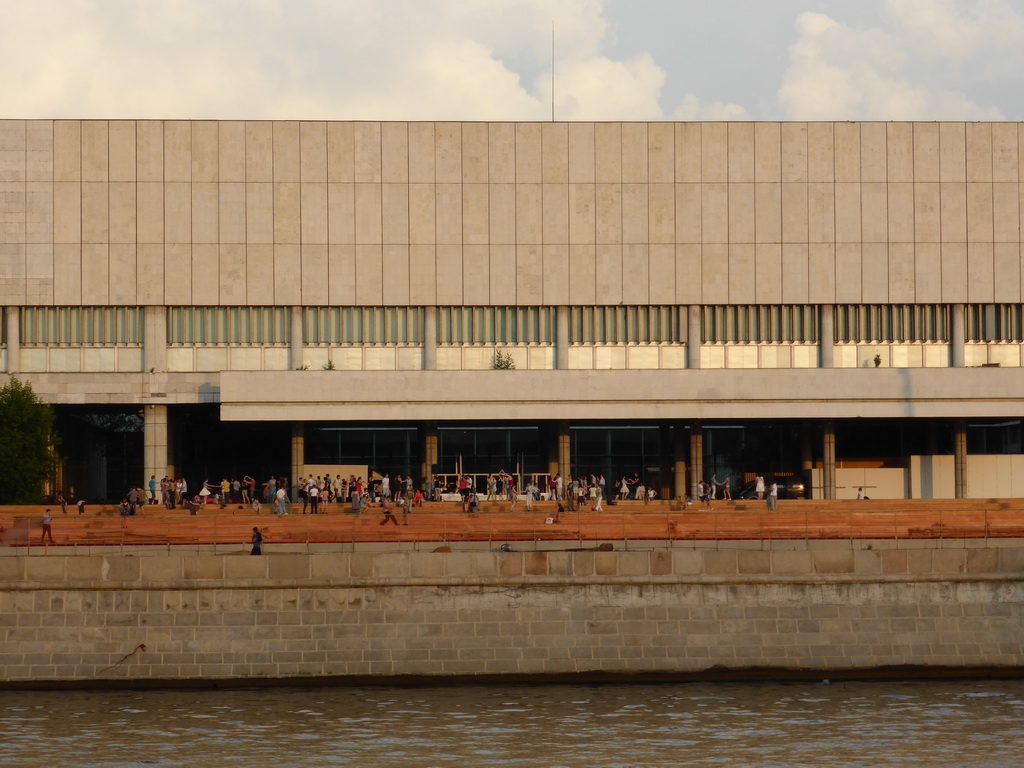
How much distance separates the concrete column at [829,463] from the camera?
72.1 metres

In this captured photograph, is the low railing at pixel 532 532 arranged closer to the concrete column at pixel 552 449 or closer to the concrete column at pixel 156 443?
the concrete column at pixel 156 443

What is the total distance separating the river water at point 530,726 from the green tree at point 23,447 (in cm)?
3219

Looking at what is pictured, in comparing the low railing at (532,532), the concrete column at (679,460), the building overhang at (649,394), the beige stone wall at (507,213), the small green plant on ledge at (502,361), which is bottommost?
the low railing at (532,532)

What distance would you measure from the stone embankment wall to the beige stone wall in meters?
36.1

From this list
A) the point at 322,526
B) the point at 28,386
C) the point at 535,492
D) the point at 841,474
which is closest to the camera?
the point at 322,526

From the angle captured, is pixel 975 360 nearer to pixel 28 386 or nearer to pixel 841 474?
pixel 841 474

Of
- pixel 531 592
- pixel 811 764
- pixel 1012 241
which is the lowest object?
pixel 811 764

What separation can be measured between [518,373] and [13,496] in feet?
76.9

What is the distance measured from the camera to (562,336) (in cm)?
7325

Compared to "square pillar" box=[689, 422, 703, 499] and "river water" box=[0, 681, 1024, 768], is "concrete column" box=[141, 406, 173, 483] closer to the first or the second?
"square pillar" box=[689, 422, 703, 499]

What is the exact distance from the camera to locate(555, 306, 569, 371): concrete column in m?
73.3

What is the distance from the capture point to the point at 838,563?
125 ft

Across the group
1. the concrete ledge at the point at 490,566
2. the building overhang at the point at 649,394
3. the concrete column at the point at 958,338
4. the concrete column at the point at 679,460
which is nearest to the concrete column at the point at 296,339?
the building overhang at the point at 649,394

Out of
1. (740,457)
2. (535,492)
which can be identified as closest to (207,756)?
(535,492)
